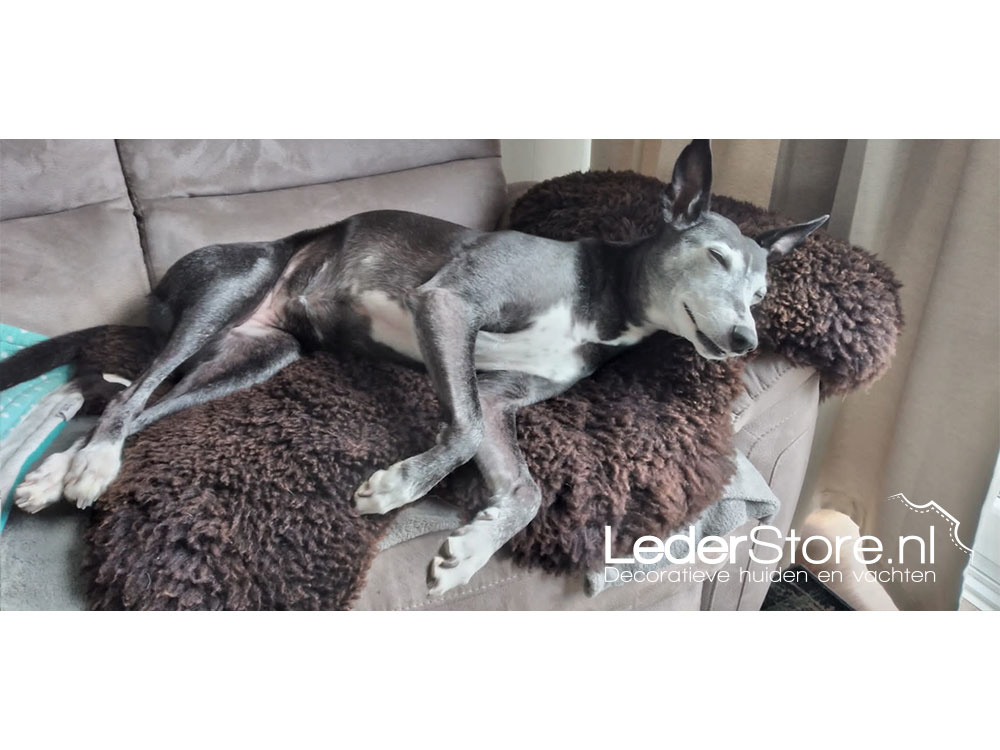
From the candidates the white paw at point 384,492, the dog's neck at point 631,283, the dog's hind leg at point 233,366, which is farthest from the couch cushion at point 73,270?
the dog's neck at point 631,283

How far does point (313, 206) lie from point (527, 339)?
38cm

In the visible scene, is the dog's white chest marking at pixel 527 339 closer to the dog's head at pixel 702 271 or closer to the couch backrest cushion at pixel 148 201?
the dog's head at pixel 702 271

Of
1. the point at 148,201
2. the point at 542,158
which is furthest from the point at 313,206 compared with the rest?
the point at 542,158

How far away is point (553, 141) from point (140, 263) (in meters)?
0.55

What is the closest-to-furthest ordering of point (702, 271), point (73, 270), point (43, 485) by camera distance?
point (43, 485) < point (702, 271) < point (73, 270)

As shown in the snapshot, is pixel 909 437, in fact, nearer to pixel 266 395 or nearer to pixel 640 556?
pixel 640 556

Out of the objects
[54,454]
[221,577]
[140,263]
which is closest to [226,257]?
[140,263]

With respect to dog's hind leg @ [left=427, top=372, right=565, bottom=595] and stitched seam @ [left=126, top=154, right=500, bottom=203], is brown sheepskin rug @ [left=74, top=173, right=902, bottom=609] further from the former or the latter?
stitched seam @ [left=126, top=154, right=500, bottom=203]

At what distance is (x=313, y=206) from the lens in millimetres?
1077

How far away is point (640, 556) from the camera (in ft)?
2.68

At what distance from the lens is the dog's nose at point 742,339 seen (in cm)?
81

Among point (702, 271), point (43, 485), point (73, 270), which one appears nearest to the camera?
point (43, 485)

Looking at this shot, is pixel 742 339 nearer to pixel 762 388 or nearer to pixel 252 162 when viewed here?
pixel 762 388

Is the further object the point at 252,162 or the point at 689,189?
the point at 252,162
